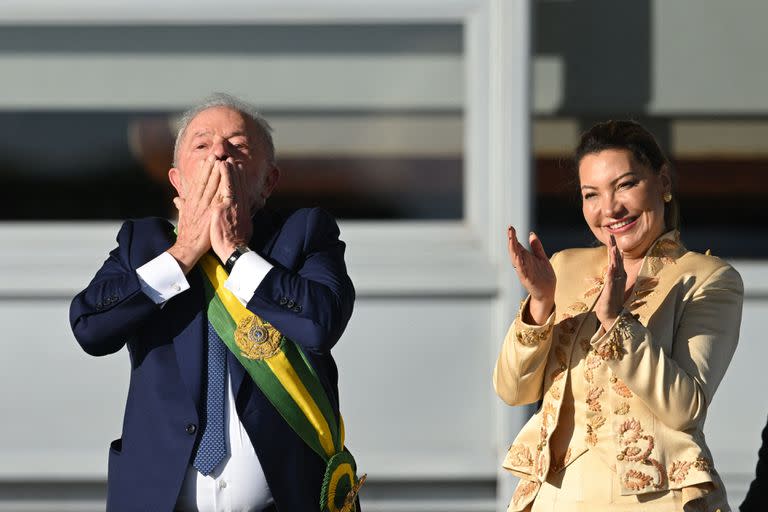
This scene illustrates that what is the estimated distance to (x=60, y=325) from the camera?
210 inches

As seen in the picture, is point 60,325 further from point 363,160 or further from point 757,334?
point 757,334

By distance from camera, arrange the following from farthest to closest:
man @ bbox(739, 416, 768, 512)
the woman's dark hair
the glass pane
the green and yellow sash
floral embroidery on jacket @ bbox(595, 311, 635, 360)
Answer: the glass pane, man @ bbox(739, 416, 768, 512), the woman's dark hair, the green and yellow sash, floral embroidery on jacket @ bbox(595, 311, 635, 360)

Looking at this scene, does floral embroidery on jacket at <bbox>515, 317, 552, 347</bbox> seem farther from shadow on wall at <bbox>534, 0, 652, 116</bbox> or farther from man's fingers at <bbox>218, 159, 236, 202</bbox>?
shadow on wall at <bbox>534, 0, 652, 116</bbox>

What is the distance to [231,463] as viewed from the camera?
113 inches

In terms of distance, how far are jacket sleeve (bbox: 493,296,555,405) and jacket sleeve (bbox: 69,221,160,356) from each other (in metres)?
0.74

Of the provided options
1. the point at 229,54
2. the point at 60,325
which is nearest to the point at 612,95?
the point at 229,54

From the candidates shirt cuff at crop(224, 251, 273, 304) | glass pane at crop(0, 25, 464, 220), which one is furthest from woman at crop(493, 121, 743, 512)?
glass pane at crop(0, 25, 464, 220)

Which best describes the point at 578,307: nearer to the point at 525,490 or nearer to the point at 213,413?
the point at 525,490

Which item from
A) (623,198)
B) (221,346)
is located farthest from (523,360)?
(221,346)

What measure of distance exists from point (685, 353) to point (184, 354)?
1.04 metres

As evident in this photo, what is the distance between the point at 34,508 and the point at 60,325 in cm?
71

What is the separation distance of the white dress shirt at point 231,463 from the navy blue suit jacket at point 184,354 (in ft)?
0.08

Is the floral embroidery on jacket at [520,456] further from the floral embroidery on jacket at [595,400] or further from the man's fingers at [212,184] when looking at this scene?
the man's fingers at [212,184]

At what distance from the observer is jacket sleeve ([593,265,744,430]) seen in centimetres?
278
